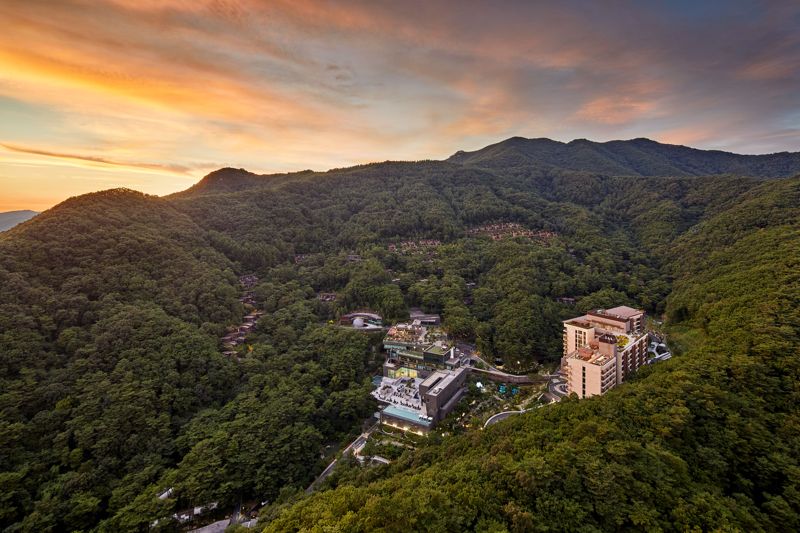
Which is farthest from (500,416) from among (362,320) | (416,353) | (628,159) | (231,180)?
(628,159)

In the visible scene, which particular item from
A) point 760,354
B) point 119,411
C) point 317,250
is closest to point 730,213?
point 760,354

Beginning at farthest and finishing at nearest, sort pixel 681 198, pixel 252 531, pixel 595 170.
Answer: pixel 595 170 < pixel 681 198 < pixel 252 531

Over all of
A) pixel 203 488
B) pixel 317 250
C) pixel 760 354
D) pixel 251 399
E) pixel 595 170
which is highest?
pixel 595 170

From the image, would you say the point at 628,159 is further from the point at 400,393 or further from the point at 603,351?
the point at 400,393

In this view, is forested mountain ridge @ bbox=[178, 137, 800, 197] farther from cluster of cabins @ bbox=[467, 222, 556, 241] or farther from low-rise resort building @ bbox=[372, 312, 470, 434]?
low-rise resort building @ bbox=[372, 312, 470, 434]

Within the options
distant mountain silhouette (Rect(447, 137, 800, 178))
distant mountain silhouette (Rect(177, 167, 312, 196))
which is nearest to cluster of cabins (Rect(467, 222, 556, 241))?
distant mountain silhouette (Rect(447, 137, 800, 178))

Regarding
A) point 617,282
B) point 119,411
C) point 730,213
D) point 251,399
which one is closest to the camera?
point 119,411

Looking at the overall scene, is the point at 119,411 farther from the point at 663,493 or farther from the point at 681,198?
the point at 681,198
